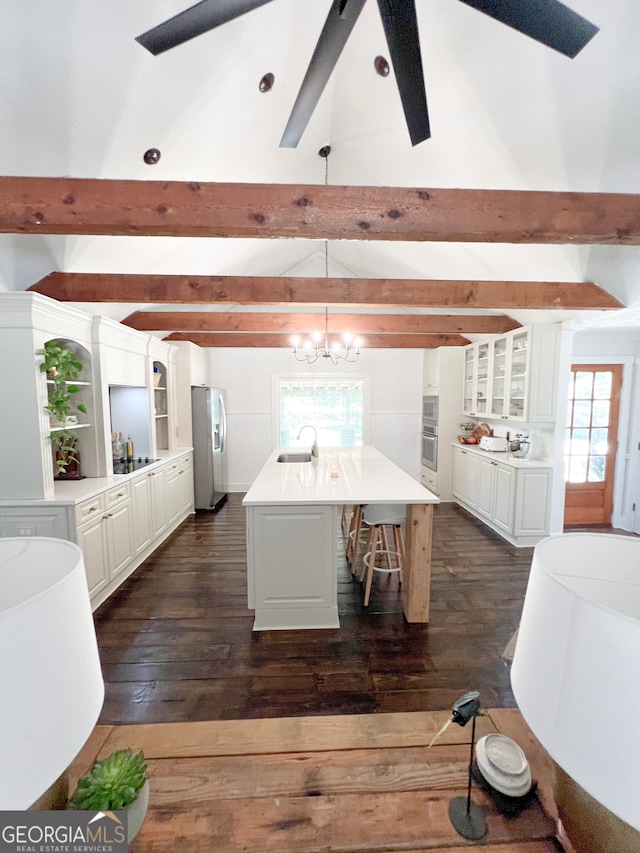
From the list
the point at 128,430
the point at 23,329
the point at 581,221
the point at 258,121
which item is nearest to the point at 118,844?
the point at 581,221

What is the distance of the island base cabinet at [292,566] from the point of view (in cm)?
246

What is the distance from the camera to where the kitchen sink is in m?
4.18

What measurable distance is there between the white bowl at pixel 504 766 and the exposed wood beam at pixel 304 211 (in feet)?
6.32

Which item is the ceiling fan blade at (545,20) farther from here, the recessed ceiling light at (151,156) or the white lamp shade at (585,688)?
the recessed ceiling light at (151,156)

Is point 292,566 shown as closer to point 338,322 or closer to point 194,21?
point 194,21

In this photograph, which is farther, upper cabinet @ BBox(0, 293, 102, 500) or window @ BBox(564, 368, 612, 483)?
window @ BBox(564, 368, 612, 483)

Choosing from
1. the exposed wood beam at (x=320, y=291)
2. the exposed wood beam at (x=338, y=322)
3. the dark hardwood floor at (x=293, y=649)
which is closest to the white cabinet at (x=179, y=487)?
A: the dark hardwood floor at (x=293, y=649)

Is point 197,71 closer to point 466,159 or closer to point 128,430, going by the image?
point 466,159

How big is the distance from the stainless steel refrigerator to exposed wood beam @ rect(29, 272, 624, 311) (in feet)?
6.80

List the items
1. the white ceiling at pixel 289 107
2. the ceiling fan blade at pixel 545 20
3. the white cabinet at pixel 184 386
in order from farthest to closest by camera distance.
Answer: the white cabinet at pixel 184 386, the white ceiling at pixel 289 107, the ceiling fan blade at pixel 545 20

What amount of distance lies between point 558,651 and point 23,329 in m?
3.17

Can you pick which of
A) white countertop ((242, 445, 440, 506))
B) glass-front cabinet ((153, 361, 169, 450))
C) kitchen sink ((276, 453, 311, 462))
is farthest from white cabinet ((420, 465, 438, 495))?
glass-front cabinet ((153, 361, 169, 450))

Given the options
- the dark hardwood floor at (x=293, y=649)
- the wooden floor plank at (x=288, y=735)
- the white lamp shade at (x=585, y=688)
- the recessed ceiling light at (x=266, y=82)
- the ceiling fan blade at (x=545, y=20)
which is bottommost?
the dark hardwood floor at (x=293, y=649)

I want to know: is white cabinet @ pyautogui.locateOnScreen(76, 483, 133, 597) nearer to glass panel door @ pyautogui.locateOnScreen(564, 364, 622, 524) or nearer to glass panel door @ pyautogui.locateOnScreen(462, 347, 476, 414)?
glass panel door @ pyautogui.locateOnScreen(462, 347, 476, 414)
